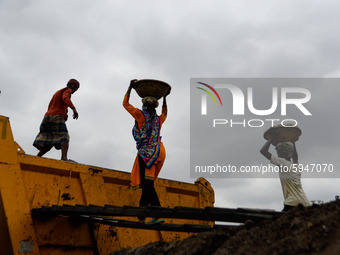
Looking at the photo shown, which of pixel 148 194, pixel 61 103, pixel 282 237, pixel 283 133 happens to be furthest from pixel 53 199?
pixel 283 133

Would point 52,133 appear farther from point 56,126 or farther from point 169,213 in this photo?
point 169,213

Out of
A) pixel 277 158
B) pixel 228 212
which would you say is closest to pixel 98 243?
pixel 228 212

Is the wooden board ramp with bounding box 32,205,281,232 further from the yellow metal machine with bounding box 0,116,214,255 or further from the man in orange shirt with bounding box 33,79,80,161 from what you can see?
the man in orange shirt with bounding box 33,79,80,161

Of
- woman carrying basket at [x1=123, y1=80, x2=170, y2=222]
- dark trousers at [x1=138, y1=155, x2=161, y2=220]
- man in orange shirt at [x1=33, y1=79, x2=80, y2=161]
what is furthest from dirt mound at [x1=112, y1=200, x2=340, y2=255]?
man in orange shirt at [x1=33, y1=79, x2=80, y2=161]

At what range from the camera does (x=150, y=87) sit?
5.31m

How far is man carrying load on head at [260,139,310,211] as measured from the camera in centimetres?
567

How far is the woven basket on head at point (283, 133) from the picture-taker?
648cm

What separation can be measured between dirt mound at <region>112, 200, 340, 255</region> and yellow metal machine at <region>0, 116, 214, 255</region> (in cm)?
164

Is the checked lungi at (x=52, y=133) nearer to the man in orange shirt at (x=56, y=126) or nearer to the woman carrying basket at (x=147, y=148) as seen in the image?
the man in orange shirt at (x=56, y=126)

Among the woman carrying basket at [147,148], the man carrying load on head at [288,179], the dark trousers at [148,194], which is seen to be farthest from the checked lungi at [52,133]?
the man carrying load on head at [288,179]

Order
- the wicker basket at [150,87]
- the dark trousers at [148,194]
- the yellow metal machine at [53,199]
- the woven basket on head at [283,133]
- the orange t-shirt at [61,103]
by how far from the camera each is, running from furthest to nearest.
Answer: the woven basket on head at [283,133] < the orange t-shirt at [61,103] < the wicker basket at [150,87] < the dark trousers at [148,194] < the yellow metal machine at [53,199]

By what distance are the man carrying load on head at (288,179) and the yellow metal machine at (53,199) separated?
6.58 ft

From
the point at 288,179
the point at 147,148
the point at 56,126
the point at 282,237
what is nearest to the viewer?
the point at 282,237

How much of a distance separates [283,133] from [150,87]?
241 cm
